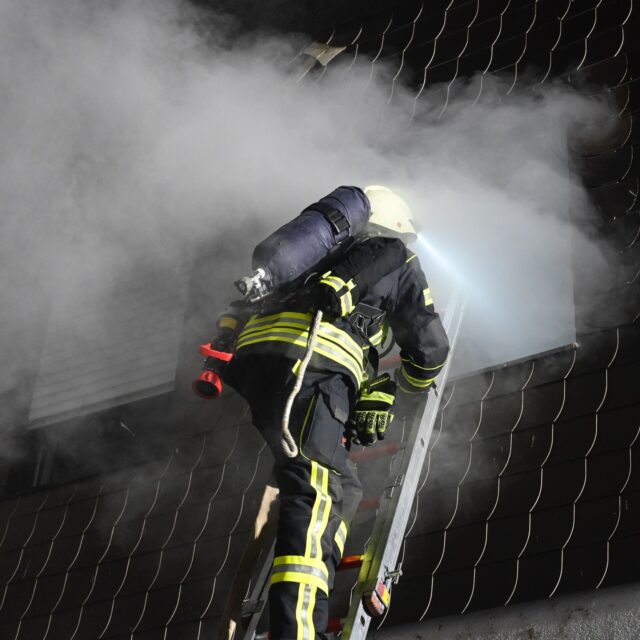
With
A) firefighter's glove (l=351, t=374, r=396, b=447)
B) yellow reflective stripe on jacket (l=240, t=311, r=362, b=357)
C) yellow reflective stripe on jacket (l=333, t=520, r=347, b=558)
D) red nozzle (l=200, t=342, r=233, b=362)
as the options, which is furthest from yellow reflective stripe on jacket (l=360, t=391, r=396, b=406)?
red nozzle (l=200, t=342, r=233, b=362)

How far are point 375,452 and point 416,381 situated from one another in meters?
0.48

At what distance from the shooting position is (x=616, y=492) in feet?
14.5

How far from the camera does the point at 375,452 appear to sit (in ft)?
15.5

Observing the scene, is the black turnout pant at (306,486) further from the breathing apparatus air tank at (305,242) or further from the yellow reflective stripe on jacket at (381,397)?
the breathing apparatus air tank at (305,242)

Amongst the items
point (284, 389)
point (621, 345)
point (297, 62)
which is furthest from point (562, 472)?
point (297, 62)

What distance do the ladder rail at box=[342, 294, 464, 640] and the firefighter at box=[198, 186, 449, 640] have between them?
10 centimetres

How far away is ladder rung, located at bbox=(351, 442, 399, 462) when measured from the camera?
4.68 m

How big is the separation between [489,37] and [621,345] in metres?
2.21

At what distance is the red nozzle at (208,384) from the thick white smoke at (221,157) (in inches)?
52.2

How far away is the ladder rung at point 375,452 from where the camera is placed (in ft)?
15.4

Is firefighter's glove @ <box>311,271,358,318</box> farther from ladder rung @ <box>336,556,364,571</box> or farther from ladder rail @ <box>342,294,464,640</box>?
ladder rung @ <box>336,556,364,571</box>

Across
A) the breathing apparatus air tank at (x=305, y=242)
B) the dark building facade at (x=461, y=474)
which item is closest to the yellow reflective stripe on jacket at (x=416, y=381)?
the breathing apparatus air tank at (x=305, y=242)

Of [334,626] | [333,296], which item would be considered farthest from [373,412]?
[334,626]

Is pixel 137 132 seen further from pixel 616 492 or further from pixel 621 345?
pixel 616 492
